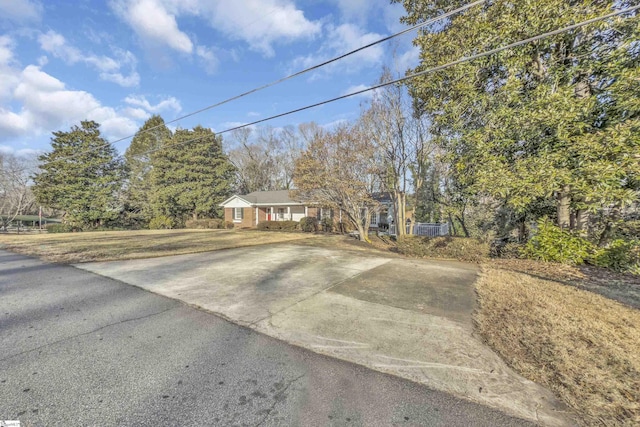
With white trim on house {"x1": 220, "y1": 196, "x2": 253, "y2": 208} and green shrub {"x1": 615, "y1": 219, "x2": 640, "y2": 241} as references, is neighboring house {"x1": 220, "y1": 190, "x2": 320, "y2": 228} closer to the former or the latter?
white trim on house {"x1": 220, "y1": 196, "x2": 253, "y2": 208}

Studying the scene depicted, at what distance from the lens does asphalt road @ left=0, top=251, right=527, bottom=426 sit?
1937mm

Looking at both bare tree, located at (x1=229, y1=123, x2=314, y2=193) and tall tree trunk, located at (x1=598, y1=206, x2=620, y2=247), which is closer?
tall tree trunk, located at (x1=598, y1=206, x2=620, y2=247)

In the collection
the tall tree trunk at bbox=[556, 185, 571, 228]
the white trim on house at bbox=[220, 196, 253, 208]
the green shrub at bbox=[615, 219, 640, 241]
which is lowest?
the green shrub at bbox=[615, 219, 640, 241]

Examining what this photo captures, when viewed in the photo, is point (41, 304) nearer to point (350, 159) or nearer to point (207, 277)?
point (207, 277)

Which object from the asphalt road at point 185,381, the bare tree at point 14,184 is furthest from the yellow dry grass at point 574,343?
the bare tree at point 14,184

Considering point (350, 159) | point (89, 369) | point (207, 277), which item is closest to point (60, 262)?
point (207, 277)

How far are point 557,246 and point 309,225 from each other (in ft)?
51.8

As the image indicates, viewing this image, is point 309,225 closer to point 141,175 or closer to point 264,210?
point 264,210

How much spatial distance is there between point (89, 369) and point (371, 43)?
6.57 meters

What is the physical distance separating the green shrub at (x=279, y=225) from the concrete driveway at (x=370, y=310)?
45.8 ft

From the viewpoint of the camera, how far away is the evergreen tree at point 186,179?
2811 cm

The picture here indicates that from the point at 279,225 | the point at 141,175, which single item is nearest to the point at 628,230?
the point at 279,225

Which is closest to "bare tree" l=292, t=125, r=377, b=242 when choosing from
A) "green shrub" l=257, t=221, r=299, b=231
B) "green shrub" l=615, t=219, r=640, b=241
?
"green shrub" l=257, t=221, r=299, b=231

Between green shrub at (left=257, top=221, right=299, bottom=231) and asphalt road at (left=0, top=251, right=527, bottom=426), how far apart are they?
18291 millimetres
